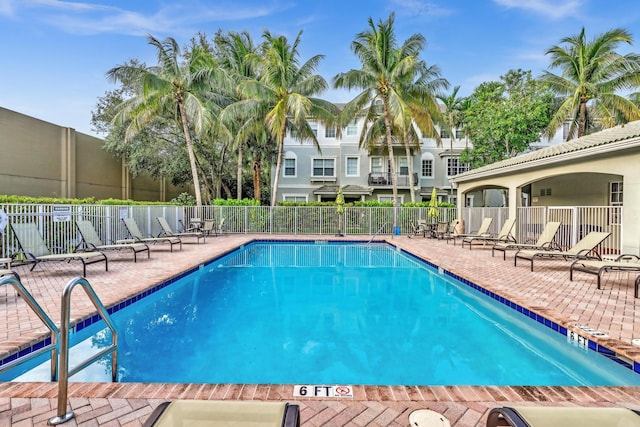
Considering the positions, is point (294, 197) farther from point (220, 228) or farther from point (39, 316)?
point (39, 316)

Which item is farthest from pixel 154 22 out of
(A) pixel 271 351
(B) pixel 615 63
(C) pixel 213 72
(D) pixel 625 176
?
(B) pixel 615 63

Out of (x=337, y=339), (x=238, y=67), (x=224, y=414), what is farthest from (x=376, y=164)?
(x=224, y=414)

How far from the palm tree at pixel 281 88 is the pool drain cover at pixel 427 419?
15122mm

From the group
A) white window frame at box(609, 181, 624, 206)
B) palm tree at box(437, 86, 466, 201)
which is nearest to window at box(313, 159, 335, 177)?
palm tree at box(437, 86, 466, 201)

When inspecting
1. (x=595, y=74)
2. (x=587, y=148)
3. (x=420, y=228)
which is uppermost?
(x=595, y=74)

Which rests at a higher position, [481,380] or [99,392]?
[99,392]

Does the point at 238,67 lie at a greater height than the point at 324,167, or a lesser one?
greater

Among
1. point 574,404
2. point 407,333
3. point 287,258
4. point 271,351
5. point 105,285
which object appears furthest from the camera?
point 287,258

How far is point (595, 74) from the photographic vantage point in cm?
1744

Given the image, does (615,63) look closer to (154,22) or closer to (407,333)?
(407,333)

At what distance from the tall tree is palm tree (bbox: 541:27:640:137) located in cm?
158

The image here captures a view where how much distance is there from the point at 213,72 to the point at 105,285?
42.9ft

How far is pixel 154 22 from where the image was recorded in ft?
51.7

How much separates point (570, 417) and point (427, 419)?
988mm
